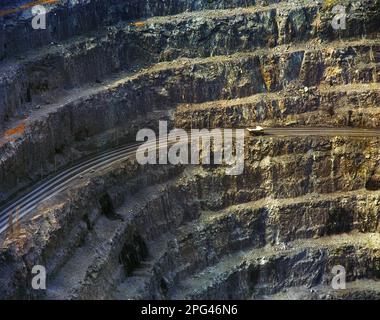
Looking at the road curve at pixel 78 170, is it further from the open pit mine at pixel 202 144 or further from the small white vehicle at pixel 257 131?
the small white vehicle at pixel 257 131

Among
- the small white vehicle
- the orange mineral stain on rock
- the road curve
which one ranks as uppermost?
the orange mineral stain on rock

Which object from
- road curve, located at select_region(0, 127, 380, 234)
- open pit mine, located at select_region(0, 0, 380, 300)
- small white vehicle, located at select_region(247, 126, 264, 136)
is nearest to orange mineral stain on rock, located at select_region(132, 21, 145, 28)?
open pit mine, located at select_region(0, 0, 380, 300)

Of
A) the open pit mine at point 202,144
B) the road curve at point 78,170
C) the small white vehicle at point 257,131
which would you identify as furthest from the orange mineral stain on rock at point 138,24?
the small white vehicle at point 257,131

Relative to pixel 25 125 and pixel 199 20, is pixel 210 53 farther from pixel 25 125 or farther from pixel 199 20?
pixel 25 125

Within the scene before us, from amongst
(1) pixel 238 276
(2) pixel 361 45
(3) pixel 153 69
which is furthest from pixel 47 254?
(2) pixel 361 45

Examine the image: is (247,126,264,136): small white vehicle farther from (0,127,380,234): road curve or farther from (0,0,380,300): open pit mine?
(0,127,380,234): road curve
